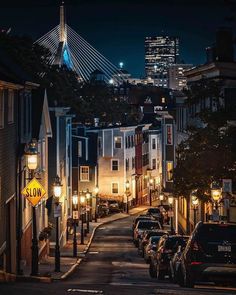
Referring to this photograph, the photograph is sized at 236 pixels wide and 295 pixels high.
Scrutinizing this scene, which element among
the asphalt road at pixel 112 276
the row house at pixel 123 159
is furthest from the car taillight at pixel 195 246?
the row house at pixel 123 159

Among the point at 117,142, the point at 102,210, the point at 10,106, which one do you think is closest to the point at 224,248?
the point at 10,106

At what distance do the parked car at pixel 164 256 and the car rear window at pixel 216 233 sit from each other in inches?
354

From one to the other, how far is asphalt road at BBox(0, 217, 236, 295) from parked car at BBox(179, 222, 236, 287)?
49 cm

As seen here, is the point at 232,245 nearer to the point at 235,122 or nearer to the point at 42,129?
the point at 235,122

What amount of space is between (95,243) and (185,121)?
1172 centimetres

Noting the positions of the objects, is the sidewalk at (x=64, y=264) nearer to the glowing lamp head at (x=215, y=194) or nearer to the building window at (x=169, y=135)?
the glowing lamp head at (x=215, y=194)

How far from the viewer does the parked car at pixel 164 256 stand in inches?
1224

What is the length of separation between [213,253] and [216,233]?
0.49 meters

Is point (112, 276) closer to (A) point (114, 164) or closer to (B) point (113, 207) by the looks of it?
(B) point (113, 207)

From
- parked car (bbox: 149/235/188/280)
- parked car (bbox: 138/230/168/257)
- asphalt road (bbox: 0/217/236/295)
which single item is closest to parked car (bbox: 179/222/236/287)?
asphalt road (bbox: 0/217/236/295)

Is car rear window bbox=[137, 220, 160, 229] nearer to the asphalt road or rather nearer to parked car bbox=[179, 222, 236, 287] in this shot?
the asphalt road

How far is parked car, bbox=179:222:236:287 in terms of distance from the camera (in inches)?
846

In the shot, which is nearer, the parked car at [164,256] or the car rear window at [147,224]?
the parked car at [164,256]

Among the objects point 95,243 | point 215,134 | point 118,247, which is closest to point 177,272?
point 215,134
